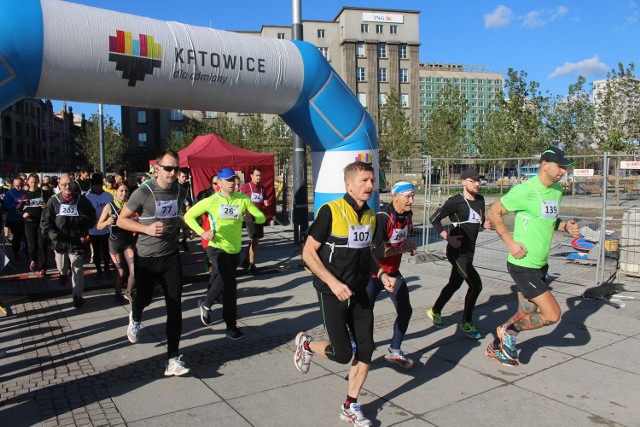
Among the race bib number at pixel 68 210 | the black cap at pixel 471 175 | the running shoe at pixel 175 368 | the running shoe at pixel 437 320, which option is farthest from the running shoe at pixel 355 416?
the race bib number at pixel 68 210

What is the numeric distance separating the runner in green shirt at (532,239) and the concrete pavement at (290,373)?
0.40 metres

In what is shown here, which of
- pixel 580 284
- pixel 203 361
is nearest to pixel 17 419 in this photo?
pixel 203 361

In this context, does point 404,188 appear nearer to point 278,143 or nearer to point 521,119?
point 521,119

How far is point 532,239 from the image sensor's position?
4801 mm

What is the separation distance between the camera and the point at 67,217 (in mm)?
7121

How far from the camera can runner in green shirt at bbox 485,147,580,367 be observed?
4.71m

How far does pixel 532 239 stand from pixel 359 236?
1.93 metres

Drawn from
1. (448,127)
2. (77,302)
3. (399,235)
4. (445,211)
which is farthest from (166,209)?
(448,127)

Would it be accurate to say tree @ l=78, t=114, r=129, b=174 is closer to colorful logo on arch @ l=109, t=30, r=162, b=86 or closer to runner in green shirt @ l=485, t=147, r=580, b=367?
colorful logo on arch @ l=109, t=30, r=162, b=86

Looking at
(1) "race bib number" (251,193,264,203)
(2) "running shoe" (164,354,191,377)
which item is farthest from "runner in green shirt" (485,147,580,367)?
(1) "race bib number" (251,193,264,203)

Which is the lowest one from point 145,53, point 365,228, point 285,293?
point 285,293

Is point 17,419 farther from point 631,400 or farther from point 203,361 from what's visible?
point 631,400

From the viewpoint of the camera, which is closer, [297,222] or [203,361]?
[203,361]

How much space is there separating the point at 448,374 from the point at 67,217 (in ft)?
17.6
